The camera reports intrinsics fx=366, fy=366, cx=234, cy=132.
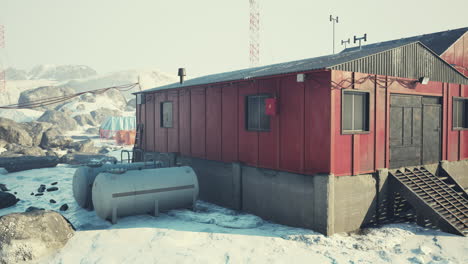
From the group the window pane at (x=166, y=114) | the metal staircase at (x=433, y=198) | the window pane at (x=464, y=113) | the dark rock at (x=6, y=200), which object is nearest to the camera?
the metal staircase at (x=433, y=198)

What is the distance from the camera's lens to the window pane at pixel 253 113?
13634 mm

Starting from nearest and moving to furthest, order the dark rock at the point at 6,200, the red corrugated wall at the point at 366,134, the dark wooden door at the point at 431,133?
the red corrugated wall at the point at 366,134, the dark rock at the point at 6,200, the dark wooden door at the point at 431,133

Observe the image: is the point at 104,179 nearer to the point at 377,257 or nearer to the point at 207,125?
the point at 207,125

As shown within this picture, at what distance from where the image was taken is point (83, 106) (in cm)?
7212

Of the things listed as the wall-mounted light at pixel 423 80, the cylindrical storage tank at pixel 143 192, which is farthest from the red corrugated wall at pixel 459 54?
the cylindrical storage tank at pixel 143 192

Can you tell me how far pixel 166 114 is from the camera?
1934 centimetres

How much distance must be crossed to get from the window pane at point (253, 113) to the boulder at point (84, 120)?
190 feet

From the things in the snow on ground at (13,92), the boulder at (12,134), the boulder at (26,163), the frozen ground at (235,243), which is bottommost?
the frozen ground at (235,243)

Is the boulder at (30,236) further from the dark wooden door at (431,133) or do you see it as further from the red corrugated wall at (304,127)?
the dark wooden door at (431,133)

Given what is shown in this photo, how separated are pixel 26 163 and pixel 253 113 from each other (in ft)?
52.0

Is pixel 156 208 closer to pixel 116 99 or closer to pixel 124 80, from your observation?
pixel 116 99

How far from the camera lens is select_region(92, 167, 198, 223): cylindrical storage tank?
12.1 m

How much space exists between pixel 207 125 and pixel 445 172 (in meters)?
9.98

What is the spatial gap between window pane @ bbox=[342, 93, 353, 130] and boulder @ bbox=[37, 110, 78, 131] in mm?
56432
